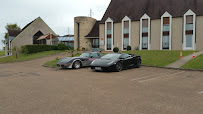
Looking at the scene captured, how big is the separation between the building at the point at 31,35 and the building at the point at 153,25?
15.9m

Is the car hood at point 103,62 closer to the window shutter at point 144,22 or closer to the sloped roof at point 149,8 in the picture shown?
the window shutter at point 144,22

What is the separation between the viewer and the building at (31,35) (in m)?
41.6

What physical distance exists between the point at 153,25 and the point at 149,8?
3631 millimetres

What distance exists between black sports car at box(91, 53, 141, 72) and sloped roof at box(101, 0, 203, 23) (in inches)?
785

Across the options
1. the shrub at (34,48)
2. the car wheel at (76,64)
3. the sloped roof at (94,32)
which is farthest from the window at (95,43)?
the car wheel at (76,64)

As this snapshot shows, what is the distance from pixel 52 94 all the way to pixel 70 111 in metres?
1.83

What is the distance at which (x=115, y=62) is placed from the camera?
1111 cm

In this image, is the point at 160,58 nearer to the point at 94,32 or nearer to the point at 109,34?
the point at 109,34

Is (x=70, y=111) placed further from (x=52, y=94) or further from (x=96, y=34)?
(x=96, y=34)

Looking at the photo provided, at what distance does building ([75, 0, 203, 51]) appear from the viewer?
2738 centimetres

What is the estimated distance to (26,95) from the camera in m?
5.59

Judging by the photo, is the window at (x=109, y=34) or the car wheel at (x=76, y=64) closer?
the car wheel at (x=76, y=64)

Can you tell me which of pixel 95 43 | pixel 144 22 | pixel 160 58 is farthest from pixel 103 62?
pixel 95 43

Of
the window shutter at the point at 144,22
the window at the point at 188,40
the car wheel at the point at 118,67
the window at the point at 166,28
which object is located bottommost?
the car wheel at the point at 118,67
